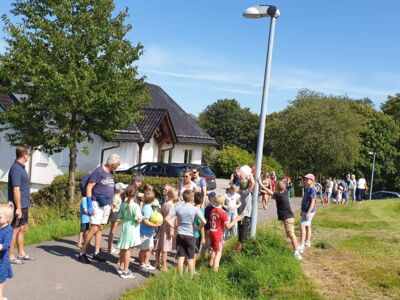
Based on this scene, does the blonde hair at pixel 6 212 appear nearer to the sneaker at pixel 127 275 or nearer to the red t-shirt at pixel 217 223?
the sneaker at pixel 127 275

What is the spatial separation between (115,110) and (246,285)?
408 inches

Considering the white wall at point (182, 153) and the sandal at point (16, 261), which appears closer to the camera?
the sandal at point (16, 261)

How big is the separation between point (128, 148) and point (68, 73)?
11.8 m

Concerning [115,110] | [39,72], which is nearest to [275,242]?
[115,110]

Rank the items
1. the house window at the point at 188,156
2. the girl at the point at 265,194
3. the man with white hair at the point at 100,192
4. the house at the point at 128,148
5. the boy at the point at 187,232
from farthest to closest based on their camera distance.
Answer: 1. the house window at the point at 188,156
2. the house at the point at 128,148
3. the girl at the point at 265,194
4. the man with white hair at the point at 100,192
5. the boy at the point at 187,232

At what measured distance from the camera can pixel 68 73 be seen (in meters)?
16.2

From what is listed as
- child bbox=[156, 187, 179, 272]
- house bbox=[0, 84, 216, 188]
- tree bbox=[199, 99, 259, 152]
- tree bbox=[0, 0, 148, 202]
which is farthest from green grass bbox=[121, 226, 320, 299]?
tree bbox=[199, 99, 259, 152]

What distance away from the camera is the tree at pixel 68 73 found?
16.1 meters

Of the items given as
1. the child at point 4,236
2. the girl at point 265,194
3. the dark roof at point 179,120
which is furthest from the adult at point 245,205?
the dark roof at point 179,120

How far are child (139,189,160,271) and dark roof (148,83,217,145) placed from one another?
24736 mm

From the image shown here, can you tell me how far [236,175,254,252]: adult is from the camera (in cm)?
974

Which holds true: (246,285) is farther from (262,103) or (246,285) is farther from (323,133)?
(323,133)

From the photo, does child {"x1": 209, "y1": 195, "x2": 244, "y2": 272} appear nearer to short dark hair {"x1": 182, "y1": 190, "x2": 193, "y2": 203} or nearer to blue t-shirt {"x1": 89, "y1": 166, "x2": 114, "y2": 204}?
short dark hair {"x1": 182, "y1": 190, "x2": 193, "y2": 203}

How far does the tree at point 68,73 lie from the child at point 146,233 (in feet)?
25.9
